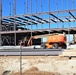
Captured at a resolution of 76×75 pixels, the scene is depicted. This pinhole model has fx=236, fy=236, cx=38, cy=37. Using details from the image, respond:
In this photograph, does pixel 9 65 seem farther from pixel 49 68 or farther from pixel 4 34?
pixel 4 34

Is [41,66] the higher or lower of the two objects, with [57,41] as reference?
lower

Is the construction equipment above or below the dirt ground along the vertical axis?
above

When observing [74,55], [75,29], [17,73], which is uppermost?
[75,29]

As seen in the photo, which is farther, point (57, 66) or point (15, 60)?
point (15, 60)

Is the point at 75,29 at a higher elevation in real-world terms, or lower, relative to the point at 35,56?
higher

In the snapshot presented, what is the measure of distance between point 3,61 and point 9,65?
728 millimetres

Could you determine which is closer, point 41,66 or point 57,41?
point 41,66

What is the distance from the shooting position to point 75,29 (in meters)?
48.6

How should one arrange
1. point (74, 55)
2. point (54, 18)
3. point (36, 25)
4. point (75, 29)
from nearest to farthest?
point (74, 55)
point (75, 29)
point (54, 18)
point (36, 25)

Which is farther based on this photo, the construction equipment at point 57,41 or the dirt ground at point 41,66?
A: the construction equipment at point 57,41

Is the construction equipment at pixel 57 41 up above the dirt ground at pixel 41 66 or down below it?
above

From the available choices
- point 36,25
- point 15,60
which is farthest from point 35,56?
point 36,25

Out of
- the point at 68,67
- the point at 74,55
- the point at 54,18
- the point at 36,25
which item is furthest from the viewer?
the point at 36,25

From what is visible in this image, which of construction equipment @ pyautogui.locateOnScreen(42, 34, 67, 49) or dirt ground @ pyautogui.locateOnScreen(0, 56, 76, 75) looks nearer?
dirt ground @ pyautogui.locateOnScreen(0, 56, 76, 75)
